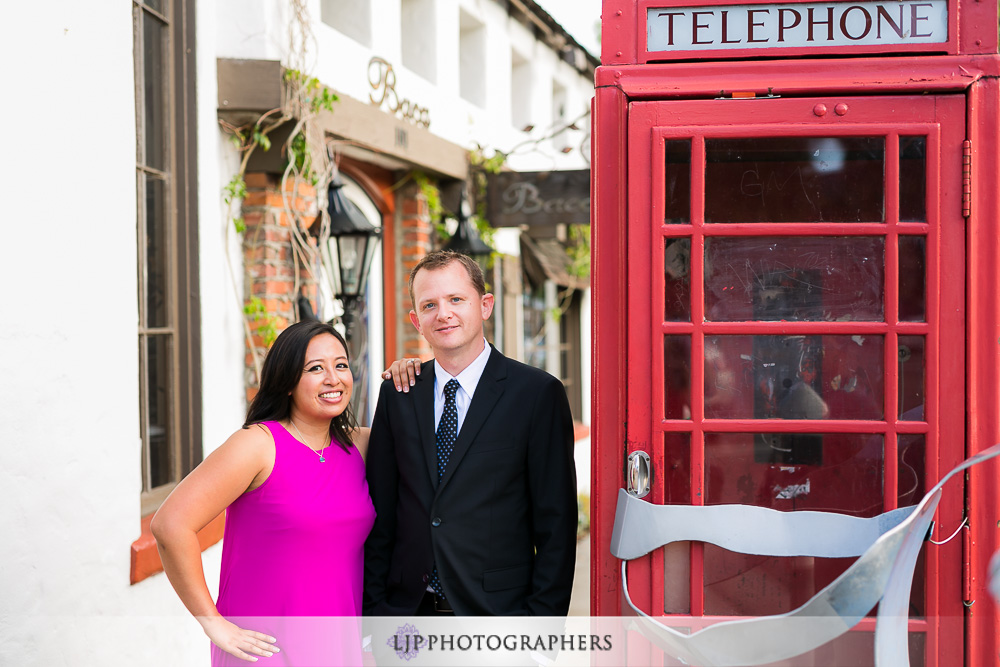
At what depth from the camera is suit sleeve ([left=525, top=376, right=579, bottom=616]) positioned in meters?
2.69

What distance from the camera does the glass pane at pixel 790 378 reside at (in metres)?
2.59

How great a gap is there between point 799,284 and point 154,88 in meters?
3.51

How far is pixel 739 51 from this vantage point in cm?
265

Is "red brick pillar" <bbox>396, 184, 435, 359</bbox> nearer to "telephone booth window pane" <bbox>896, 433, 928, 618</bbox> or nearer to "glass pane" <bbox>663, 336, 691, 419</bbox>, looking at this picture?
"glass pane" <bbox>663, 336, 691, 419</bbox>

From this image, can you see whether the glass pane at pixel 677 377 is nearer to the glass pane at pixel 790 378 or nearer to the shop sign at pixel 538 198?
the glass pane at pixel 790 378

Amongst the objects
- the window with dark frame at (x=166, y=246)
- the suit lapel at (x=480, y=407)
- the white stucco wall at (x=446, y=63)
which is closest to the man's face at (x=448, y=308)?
the suit lapel at (x=480, y=407)

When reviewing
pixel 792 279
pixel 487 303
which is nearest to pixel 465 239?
pixel 487 303

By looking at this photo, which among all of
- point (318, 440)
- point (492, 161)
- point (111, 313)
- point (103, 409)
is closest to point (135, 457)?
point (103, 409)

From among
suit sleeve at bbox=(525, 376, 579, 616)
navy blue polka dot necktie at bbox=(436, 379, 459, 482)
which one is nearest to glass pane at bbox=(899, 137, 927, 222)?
suit sleeve at bbox=(525, 376, 579, 616)

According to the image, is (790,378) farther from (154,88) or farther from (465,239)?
(465,239)

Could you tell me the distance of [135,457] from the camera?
4.00 meters

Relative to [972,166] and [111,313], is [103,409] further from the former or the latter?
[972,166]

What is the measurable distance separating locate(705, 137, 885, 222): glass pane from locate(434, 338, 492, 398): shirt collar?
842 millimetres

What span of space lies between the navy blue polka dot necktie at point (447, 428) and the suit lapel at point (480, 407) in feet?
0.10
